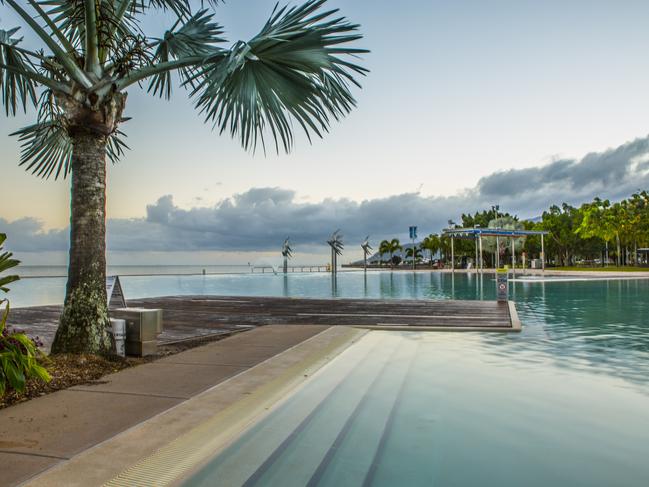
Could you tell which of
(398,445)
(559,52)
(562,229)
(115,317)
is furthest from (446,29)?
(562,229)

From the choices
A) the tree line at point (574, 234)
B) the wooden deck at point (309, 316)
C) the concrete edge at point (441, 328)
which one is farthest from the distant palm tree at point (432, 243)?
the concrete edge at point (441, 328)

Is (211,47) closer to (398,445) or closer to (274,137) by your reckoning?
(274,137)

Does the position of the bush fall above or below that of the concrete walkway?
above

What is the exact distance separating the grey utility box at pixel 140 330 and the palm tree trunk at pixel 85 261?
1.45ft

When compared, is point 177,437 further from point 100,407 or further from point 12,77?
point 12,77

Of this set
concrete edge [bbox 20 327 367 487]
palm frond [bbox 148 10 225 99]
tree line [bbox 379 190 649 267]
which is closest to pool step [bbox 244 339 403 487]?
concrete edge [bbox 20 327 367 487]

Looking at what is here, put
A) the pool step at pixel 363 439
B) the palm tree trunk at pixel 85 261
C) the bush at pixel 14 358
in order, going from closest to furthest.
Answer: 1. the pool step at pixel 363 439
2. the bush at pixel 14 358
3. the palm tree trunk at pixel 85 261

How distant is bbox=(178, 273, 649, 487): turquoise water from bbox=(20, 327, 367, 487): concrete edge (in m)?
0.12

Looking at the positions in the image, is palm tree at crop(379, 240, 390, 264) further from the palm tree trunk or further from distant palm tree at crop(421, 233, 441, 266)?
the palm tree trunk

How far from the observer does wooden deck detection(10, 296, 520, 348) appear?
1027 cm

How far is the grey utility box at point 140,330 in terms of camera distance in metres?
6.82

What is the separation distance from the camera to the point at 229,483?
10.3ft

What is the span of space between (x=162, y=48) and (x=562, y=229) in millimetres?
83710

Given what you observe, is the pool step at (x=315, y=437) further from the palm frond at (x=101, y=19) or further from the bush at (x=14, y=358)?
the palm frond at (x=101, y=19)
